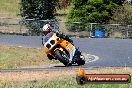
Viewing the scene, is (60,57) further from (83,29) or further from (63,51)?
(83,29)

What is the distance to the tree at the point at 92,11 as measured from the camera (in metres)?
68.1

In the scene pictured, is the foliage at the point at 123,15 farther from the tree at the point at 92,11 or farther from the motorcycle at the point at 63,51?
the motorcycle at the point at 63,51

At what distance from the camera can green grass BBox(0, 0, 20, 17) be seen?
105 m

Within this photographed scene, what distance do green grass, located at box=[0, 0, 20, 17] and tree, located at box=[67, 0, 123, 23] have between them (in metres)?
30.9

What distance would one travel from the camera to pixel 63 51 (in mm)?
8273

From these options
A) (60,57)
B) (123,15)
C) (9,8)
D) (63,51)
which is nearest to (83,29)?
(123,15)

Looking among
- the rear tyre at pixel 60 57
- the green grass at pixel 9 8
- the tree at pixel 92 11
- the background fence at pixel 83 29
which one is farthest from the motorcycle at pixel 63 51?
the green grass at pixel 9 8

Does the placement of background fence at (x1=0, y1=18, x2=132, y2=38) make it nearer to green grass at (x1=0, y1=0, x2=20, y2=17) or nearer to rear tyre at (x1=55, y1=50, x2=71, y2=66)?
green grass at (x1=0, y1=0, x2=20, y2=17)

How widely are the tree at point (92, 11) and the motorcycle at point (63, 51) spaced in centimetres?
5752

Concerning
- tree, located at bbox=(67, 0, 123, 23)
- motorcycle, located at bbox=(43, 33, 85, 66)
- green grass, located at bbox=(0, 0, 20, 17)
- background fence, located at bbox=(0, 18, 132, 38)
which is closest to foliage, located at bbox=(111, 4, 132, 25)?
tree, located at bbox=(67, 0, 123, 23)

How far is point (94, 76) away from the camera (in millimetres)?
7992

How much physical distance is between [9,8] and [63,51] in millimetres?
103666

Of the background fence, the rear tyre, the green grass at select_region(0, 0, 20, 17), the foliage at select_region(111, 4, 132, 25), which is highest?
the rear tyre

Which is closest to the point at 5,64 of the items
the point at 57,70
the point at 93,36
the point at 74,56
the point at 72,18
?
the point at 57,70
